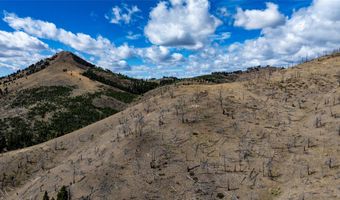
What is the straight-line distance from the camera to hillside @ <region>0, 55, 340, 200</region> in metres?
25.0

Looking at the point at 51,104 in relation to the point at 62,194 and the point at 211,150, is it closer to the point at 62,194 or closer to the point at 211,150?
the point at 62,194

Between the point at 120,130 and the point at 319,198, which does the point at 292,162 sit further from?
the point at 120,130

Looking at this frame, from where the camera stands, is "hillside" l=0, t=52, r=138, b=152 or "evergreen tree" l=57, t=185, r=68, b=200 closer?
"evergreen tree" l=57, t=185, r=68, b=200

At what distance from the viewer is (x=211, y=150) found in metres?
29.5

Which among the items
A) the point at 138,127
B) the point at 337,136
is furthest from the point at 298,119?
the point at 138,127

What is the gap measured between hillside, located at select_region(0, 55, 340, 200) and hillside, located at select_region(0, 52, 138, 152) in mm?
39065

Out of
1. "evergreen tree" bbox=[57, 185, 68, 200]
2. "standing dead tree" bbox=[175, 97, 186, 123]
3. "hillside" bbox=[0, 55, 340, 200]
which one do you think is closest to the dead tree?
"standing dead tree" bbox=[175, 97, 186, 123]

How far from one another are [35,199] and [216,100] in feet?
68.7

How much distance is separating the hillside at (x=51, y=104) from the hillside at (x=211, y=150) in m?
39.1

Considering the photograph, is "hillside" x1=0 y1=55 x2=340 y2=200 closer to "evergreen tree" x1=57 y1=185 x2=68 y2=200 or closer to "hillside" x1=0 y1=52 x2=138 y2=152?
"evergreen tree" x1=57 y1=185 x2=68 y2=200

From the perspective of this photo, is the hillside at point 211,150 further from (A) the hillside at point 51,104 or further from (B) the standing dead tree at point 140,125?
(A) the hillside at point 51,104

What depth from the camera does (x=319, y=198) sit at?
66.9 ft

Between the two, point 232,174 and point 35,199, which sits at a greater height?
point 232,174

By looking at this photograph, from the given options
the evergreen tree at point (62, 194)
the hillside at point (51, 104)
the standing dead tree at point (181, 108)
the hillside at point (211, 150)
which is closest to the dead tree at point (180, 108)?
the standing dead tree at point (181, 108)
